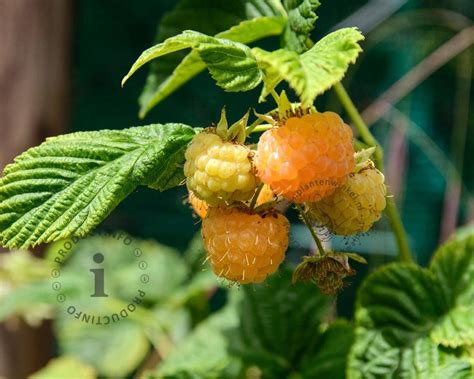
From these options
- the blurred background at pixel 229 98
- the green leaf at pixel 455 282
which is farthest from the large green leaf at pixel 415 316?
the blurred background at pixel 229 98

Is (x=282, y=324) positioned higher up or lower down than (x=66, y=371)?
higher up

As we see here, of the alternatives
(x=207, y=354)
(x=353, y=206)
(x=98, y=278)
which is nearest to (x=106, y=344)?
(x=98, y=278)

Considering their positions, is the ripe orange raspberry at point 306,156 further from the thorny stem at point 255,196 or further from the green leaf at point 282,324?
the green leaf at point 282,324

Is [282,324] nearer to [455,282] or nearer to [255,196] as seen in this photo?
[455,282]

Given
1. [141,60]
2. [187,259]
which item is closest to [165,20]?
[141,60]

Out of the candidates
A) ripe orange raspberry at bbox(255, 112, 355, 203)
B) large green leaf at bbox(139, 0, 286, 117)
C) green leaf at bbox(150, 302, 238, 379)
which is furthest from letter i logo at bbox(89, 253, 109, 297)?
ripe orange raspberry at bbox(255, 112, 355, 203)

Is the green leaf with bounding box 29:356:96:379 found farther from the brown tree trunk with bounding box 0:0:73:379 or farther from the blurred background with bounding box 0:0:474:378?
the brown tree trunk with bounding box 0:0:73:379
